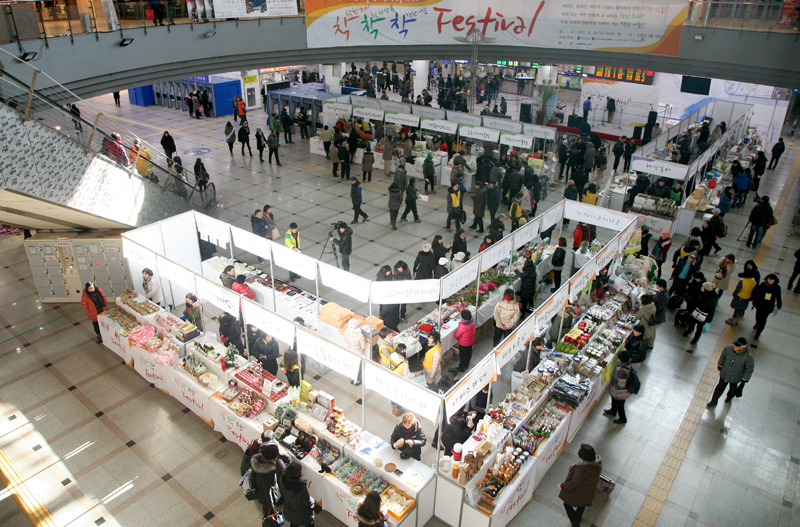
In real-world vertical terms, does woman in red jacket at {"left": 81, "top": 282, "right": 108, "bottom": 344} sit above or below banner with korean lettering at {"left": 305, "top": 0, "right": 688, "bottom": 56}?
below

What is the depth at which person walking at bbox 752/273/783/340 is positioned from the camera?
9.55 meters

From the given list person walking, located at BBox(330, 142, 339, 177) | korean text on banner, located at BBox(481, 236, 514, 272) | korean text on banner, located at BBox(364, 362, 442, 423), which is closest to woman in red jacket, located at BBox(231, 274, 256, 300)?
korean text on banner, located at BBox(364, 362, 442, 423)

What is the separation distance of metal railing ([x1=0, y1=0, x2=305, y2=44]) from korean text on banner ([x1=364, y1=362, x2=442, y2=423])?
10087 mm

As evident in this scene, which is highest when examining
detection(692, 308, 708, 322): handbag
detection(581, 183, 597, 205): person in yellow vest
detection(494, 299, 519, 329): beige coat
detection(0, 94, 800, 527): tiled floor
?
detection(581, 183, 597, 205): person in yellow vest

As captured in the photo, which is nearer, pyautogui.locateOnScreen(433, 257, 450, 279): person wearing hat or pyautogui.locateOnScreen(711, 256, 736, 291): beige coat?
pyautogui.locateOnScreen(711, 256, 736, 291): beige coat

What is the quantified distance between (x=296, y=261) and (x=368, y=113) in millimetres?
11609

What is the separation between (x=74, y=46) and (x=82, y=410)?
831 centimetres

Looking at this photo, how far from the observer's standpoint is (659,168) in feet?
47.6

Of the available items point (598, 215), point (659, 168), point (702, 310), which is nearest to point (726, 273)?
point (702, 310)

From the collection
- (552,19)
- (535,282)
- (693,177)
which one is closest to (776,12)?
(693,177)

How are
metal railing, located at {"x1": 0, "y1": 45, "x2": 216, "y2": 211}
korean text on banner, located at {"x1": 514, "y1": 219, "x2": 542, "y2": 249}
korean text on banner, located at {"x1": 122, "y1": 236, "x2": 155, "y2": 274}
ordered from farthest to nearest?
korean text on banner, located at {"x1": 514, "y1": 219, "x2": 542, "y2": 249}
korean text on banner, located at {"x1": 122, "y1": 236, "x2": 155, "y2": 274}
metal railing, located at {"x1": 0, "y1": 45, "x2": 216, "y2": 211}

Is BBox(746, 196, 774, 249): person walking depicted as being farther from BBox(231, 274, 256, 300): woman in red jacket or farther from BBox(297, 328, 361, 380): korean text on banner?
BBox(231, 274, 256, 300): woman in red jacket

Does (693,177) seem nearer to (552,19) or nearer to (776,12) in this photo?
(776,12)

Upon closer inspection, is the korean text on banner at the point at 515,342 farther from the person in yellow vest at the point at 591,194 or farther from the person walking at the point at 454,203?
the person in yellow vest at the point at 591,194
